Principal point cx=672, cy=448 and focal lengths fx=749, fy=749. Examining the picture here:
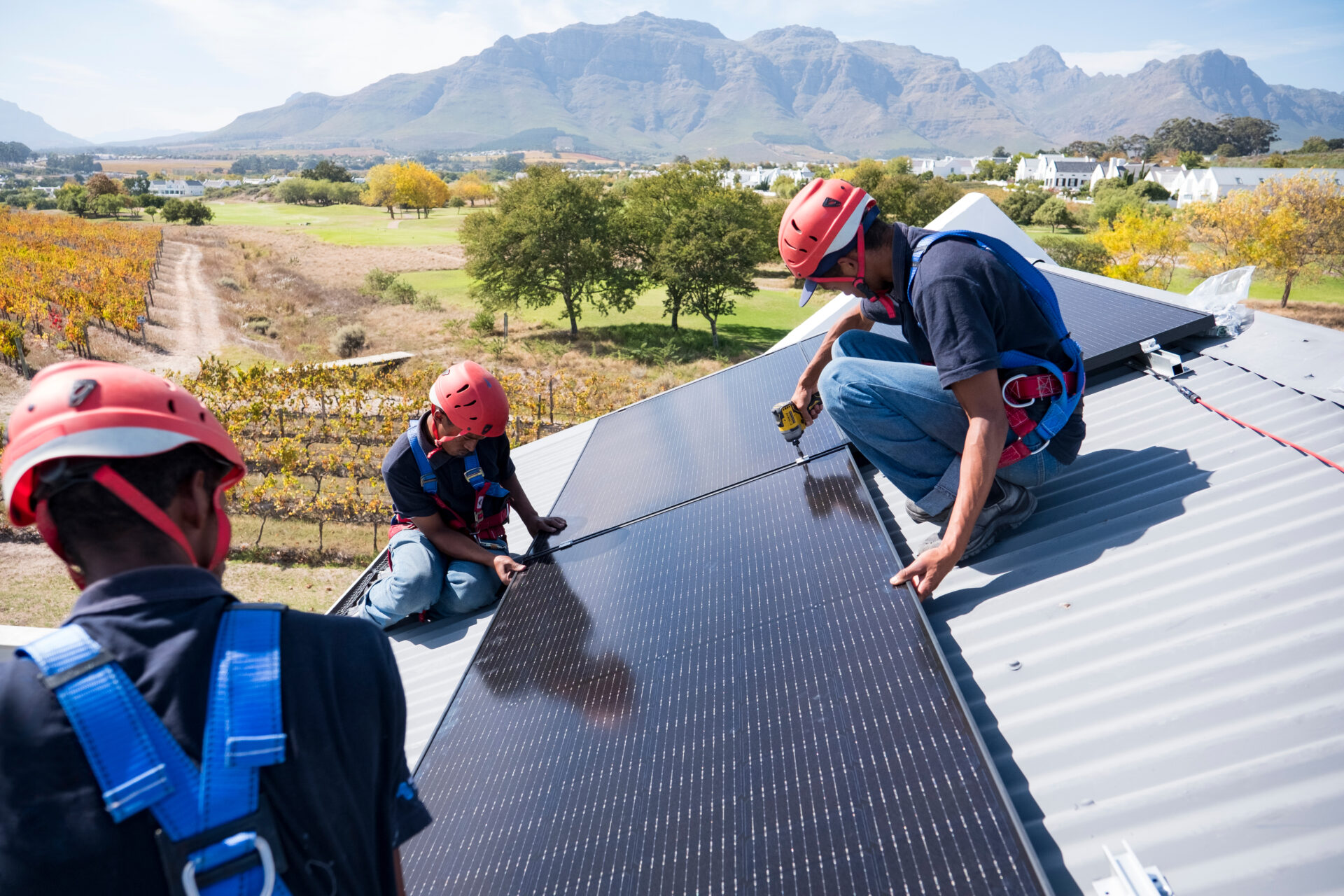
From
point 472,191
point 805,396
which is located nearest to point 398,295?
point 805,396

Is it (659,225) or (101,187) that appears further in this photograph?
(101,187)

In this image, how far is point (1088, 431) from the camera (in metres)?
5.14

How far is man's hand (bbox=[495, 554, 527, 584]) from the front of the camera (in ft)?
17.7

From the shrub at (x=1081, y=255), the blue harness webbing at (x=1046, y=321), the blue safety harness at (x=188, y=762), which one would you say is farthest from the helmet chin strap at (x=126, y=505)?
the shrub at (x=1081, y=255)

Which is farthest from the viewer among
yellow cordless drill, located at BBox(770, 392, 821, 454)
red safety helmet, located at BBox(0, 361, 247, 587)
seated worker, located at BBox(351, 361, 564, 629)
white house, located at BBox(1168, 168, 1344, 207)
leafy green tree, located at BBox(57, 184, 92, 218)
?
leafy green tree, located at BBox(57, 184, 92, 218)

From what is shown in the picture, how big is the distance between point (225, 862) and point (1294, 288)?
7242 centimetres

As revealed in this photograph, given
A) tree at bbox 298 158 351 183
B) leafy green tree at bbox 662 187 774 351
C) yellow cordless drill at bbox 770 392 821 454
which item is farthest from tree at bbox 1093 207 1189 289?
tree at bbox 298 158 351 183

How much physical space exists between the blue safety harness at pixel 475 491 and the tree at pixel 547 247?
40.7 metres

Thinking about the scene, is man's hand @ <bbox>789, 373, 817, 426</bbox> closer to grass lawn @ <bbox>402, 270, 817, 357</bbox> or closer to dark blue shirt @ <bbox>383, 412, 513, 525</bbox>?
dark blue shirt @ <bbox>383, 412, 513, 525</bbox>

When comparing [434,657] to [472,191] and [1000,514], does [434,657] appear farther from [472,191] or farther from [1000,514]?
[472,191]

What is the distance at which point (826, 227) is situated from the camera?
393 centimetres

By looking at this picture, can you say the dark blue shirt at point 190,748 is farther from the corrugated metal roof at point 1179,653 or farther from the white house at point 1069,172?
the white house at point 1069,172

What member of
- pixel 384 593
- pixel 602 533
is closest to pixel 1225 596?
pixel 602 533

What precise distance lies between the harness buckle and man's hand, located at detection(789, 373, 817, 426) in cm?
439
